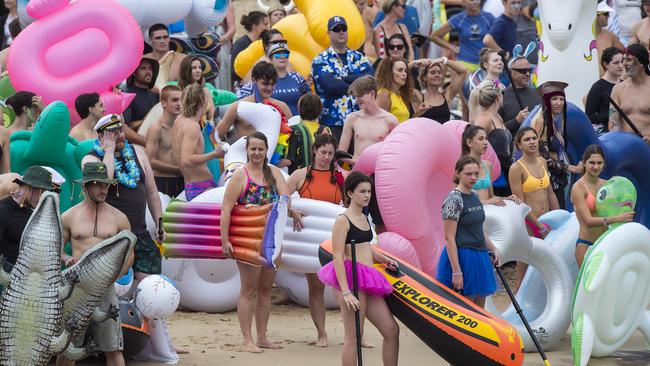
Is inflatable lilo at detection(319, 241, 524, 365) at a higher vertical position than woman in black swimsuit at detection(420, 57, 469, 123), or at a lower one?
lower

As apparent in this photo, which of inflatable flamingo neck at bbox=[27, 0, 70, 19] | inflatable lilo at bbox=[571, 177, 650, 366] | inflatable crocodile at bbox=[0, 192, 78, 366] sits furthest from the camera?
inflatable flamingo neck at bbox=[27, 0, 70, 19]

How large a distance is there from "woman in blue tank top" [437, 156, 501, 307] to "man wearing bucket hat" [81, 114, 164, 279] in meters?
2.17

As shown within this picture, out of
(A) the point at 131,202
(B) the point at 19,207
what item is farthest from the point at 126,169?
(B) the point at 19,207

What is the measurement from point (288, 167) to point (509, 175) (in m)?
2.02

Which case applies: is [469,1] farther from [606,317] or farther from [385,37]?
[606,317]

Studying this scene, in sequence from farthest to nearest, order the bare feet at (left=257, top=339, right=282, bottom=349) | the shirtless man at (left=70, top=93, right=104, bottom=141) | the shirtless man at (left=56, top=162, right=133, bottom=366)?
the shirtless man at (left=70, top=93, right=104, bottom=141) → the bare feet at (left=257, top=339, right=282, bottom=349) → the shirtless man at (left=56, top=162, right=133, bottom=366)

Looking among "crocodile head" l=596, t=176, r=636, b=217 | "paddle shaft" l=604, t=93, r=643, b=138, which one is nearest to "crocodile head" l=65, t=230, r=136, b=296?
"crocodile head" l=596, t=176, r=636, b=217

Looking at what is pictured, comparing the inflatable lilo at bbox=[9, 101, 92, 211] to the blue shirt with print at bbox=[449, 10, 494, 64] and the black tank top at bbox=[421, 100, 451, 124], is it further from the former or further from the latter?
the blue shirt with print at bbox=[449, 10, 494, 64]

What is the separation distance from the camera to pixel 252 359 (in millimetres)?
9695

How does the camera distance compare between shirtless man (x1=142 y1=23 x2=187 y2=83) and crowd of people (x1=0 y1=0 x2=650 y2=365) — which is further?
shirtless man (x1=142 y1=23 x2=187 y2=83)

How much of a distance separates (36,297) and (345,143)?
4.42 meters

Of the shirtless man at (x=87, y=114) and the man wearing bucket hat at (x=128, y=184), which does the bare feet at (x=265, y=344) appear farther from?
the shirtless man at (x=87, y=114)

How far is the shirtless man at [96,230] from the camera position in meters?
8.62

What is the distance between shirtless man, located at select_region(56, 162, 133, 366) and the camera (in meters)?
8.62
